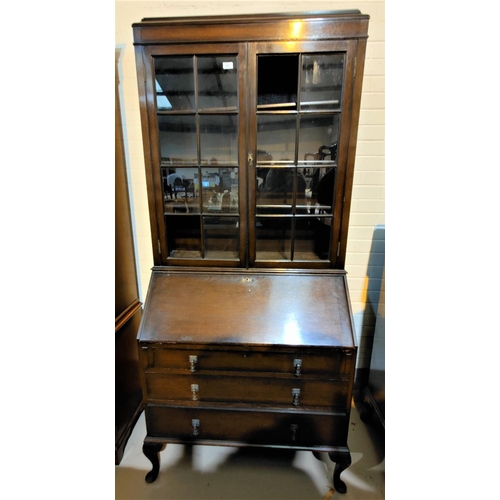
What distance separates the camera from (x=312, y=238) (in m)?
1.27

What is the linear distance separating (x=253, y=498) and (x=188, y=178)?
156 cm

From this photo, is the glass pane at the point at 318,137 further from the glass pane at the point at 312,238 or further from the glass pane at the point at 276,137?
the glass pane at the point at 312,238

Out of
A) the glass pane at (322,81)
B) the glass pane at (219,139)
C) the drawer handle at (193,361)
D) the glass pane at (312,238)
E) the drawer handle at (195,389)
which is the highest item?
the glass pane at (322,81)

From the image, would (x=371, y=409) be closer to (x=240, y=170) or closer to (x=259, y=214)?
(x=259, y=214)

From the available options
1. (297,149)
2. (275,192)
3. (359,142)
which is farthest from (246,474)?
(359,142)

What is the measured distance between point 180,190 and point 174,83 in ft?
1.60

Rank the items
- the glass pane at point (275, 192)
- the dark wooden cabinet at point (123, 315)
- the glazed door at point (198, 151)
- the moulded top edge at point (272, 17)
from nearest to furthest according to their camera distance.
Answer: the moulded top edge at point (272, 17)
the glazed door at point (198, 151)
the glass pane at point (275, 192)
the dark wooden cabinet at point (123, 315)

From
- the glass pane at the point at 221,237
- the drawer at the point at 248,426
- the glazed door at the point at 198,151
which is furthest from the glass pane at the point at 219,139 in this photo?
the drawer at the point at 248,426

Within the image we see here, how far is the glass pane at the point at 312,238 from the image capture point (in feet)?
3.99

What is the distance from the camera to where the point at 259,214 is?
1.19m

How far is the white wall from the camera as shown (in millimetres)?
1223

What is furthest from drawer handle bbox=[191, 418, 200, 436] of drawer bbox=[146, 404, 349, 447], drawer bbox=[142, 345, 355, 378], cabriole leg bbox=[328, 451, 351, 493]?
cabriole leg bbox=[328, 451, 351, 493]

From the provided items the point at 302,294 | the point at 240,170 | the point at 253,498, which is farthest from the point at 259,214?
the point at 253,498

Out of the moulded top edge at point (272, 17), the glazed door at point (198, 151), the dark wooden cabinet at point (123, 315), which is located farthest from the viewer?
the dark wooden cabinet at point (123, 315)
